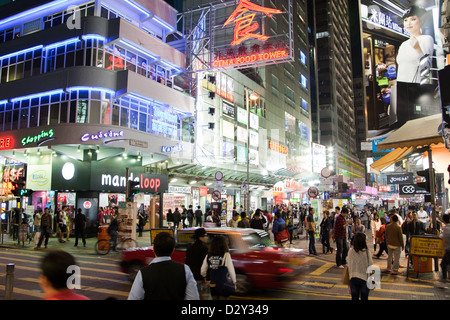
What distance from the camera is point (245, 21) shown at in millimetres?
29344

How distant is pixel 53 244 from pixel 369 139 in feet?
92.1

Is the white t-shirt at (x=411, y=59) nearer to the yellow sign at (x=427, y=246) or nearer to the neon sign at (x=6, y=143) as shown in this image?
the yellow sign at (x=427, y=246)

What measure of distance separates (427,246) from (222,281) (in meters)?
8.06

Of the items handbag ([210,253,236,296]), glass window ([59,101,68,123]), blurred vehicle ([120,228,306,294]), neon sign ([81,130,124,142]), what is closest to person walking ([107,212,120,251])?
neon sign ([81,130,124,142])

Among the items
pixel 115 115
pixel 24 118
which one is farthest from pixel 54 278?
pixel 24 118

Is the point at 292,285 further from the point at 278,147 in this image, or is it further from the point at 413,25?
the point at 278,147

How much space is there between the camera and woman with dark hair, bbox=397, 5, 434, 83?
24156 millimetres

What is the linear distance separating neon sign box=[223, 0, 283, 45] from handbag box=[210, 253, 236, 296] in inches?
993

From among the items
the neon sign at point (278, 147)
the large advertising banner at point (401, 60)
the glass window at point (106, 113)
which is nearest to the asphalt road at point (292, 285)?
the glass window at point (106, 113)

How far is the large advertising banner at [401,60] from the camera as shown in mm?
23641

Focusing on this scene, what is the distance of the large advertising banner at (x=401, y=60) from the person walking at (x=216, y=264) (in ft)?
66.7

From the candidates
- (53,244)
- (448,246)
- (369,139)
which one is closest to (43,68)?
(53,244)
